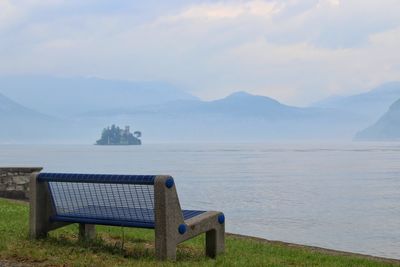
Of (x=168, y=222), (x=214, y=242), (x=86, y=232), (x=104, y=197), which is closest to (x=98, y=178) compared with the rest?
(x=104, y=197)

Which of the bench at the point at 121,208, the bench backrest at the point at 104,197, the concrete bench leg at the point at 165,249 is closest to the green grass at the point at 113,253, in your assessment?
the concrete bench leg at the point at 165,249

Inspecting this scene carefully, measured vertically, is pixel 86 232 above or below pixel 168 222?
below

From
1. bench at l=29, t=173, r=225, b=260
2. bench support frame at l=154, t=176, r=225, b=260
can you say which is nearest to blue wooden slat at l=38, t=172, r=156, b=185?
bench at l=29, t=173, r=225, b=260

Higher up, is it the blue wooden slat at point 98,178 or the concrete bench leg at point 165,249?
the blue wooden slat at point 98,178

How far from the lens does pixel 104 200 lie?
25.3ft

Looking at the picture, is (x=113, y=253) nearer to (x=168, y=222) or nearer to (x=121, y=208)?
(x=121, y=208)

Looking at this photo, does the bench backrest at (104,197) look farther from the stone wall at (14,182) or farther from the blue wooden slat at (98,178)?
the stone wall at (14,182)

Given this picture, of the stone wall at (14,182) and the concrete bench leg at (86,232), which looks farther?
the stone wall at (14,182)

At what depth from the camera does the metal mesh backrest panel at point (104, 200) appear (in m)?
7.29

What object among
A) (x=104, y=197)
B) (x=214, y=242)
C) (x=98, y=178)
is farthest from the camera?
(x=214, y=242)

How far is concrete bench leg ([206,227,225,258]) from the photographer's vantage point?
794cm

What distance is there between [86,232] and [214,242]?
1.95 meters

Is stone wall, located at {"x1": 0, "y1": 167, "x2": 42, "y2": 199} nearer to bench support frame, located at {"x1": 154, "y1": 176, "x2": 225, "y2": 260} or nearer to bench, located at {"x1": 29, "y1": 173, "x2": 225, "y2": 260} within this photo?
bench, located at {"x1": 29, "y1": 173, "x2": 225, "y2": 260}

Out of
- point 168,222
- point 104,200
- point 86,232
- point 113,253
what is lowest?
point 113,253
